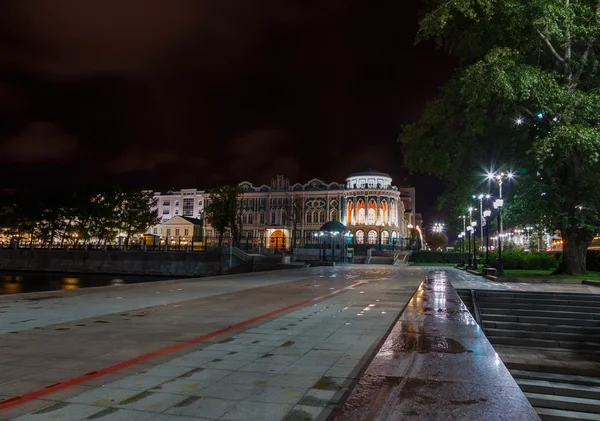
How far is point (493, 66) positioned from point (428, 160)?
29.6ft

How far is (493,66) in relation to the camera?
20.2 metres

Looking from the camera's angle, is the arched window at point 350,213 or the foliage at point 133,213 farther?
the arched window at point 350,213

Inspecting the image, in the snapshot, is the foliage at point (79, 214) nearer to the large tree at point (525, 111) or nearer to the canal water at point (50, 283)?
the canal water at point (50, 283)

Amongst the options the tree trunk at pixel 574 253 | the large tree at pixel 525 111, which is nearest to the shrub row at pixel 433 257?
the large tree at pixel 525 111

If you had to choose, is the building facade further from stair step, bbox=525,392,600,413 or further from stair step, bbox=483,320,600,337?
stair step, bbox=525,392,600,413

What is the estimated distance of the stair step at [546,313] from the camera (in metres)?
14.4

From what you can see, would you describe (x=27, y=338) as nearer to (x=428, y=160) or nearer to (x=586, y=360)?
(x=586, y=360)

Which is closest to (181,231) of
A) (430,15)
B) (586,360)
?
(430,15)

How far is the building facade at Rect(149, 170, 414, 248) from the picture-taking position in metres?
88.3

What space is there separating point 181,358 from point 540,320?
1228cm

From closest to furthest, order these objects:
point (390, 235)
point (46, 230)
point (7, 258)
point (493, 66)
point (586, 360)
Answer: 1. point (586, 360)
2. point (493, 66)
3. point (7, 258)
4. point (46, 230)
5. point (390, 235)

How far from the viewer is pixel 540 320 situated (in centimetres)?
1448

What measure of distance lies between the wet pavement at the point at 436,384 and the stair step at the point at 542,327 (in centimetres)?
820

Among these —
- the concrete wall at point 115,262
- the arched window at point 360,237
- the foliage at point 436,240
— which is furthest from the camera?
the foliage at point 436,240
